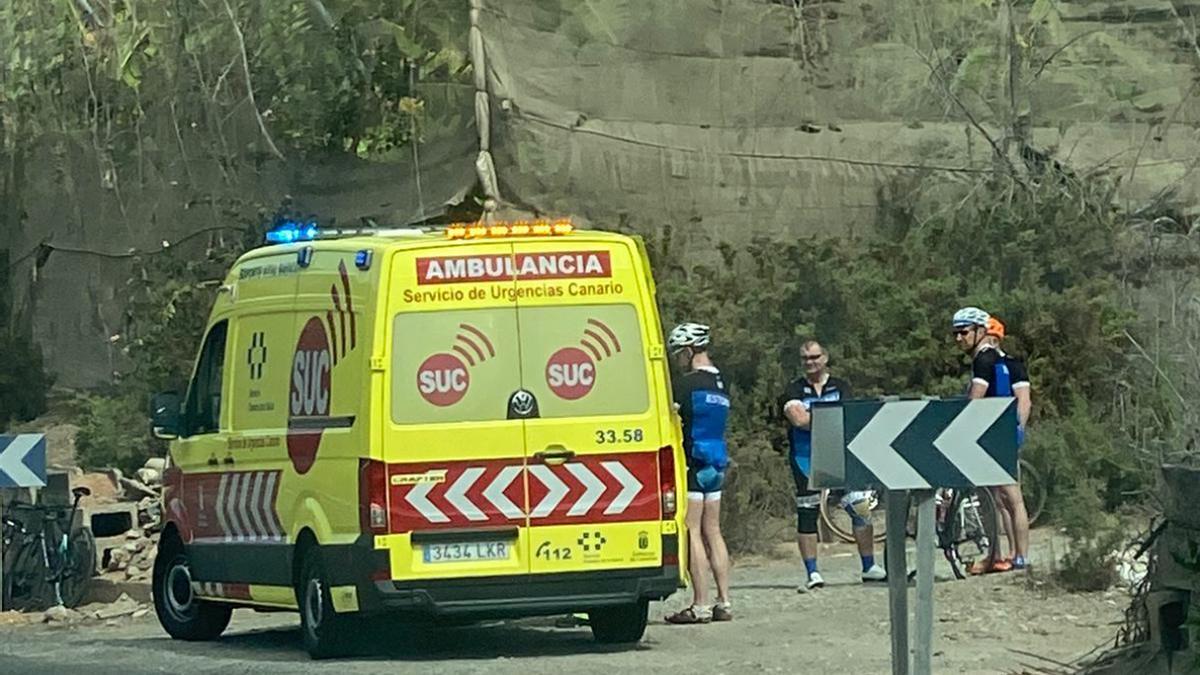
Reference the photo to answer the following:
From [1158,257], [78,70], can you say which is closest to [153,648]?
[1158,257]

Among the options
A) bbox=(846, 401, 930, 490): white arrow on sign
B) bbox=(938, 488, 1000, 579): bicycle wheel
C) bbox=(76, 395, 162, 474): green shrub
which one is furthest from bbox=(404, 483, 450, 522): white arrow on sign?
bbox=(76, 395, 162, 474): green shrub

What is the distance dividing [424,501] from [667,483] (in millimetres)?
1393

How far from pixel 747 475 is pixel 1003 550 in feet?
11.8

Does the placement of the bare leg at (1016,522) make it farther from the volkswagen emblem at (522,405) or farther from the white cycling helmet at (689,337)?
the volkswagen emblem at (522,405)

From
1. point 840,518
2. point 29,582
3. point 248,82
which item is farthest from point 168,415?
point 248,82

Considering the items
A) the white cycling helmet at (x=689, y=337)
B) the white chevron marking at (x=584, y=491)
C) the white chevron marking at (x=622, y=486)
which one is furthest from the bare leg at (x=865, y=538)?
the white chevron marking at (x=584, y=491)

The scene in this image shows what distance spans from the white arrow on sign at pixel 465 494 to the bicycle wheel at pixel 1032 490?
7.28 metres

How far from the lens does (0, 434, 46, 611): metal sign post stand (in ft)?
53.1

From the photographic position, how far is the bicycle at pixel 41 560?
18.8 metres

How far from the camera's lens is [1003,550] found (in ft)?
56.0

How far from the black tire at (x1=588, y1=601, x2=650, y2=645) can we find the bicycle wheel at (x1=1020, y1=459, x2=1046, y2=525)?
19.4 feet

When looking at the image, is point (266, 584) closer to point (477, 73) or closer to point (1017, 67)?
point (477, 73)

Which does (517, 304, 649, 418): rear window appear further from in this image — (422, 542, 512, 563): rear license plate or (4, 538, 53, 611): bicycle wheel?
(4, 538, 53, 611): bicycle wheel

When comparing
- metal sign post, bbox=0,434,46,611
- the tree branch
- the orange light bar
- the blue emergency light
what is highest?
the tree branch
